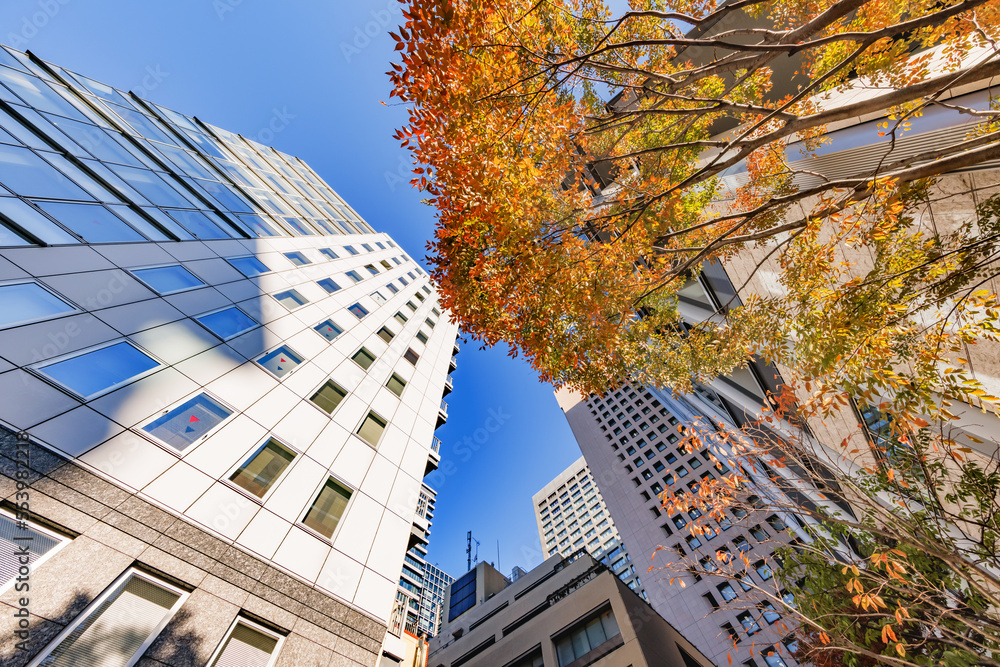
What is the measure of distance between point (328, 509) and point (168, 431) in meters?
3.58

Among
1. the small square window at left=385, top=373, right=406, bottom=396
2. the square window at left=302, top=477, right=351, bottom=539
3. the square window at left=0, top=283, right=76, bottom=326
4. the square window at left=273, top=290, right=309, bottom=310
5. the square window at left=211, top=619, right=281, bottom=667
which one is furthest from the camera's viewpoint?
the small square window at left=385, top=373, right=406, bottom=396

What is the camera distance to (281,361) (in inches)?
437

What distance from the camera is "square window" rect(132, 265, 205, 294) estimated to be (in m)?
9.63

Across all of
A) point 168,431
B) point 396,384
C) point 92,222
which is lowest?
point 168,431

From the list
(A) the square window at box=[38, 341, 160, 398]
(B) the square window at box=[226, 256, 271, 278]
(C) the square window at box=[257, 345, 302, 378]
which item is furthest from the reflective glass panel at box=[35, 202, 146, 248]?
(C) the square window at box=[257, 345, 302, 378]

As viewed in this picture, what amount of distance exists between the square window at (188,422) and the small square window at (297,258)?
10169 mm

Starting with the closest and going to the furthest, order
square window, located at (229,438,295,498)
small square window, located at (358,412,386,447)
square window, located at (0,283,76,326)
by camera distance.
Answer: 1. square window, located at (0,283,76,326)
2. square window, located at (229,438,295,498)
3. small square window, located at (358,412,386,447)

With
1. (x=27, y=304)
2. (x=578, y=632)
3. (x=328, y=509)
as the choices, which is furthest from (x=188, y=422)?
(x=578, y=632)

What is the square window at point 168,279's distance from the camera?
379 inches

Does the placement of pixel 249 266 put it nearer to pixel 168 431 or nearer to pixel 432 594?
pixel 168 431

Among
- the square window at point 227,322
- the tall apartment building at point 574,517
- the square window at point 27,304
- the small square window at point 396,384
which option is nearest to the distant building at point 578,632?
the small square window at point 396,384

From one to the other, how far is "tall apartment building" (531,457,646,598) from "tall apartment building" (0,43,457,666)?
7339cm

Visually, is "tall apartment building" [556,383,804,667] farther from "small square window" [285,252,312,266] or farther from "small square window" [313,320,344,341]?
"small square window" [285,252,312,266]

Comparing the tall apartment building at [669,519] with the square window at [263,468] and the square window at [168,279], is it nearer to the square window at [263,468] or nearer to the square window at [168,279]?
the square window at [263,468]
